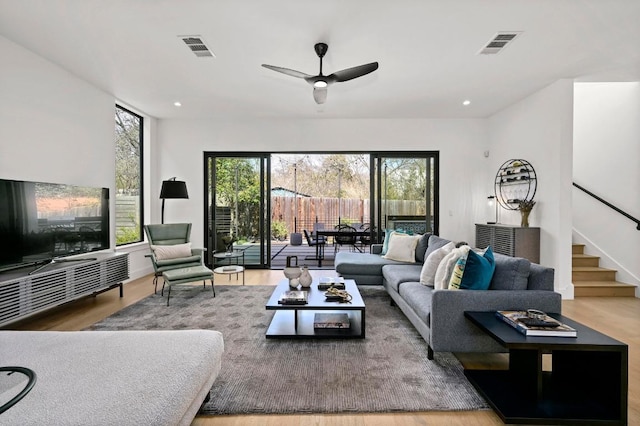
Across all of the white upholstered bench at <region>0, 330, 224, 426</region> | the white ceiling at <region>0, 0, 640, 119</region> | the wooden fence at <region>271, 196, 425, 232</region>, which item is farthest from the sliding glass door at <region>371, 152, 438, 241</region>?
the white upholstered bench at <region>0, 330, 224, 426</region>

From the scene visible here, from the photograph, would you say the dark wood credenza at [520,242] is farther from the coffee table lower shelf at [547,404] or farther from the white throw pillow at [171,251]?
the white throw pillow at [171,251]

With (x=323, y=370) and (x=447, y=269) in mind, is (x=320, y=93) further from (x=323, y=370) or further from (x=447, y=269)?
(x=323, y=370)

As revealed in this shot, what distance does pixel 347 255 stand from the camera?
15.6 feet

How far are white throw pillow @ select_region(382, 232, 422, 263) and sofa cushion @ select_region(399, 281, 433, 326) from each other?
1052mm

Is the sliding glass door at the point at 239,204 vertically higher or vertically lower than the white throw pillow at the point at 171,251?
higher

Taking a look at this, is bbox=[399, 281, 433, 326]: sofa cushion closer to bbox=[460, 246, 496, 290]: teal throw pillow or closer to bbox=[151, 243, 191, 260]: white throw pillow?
bbox=[460, 246, 496, 290]: teal throw pillow

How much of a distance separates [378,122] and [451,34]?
2.98 m

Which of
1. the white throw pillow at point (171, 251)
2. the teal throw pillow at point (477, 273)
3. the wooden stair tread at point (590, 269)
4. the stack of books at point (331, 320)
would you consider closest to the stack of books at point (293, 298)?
the stack of books at point (331, 320)

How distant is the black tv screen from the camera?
3.09 m

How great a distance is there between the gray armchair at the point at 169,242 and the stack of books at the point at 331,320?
2.33m

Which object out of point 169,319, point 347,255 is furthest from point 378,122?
point 169,319

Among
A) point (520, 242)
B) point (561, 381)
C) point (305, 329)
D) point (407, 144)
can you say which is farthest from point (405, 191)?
point (561, 381)

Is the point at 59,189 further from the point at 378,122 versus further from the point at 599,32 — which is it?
the point at 599,32

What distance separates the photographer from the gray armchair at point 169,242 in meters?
4.44
